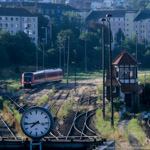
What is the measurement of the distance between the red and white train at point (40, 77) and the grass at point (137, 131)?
2221cm

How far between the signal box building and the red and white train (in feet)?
41.6

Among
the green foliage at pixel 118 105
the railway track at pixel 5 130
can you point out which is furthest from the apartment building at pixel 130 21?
the railway track at pixel 5 130

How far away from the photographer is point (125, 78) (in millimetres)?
36469

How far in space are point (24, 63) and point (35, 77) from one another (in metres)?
23.0

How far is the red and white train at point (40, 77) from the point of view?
47219 mm

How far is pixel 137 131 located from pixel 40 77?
94.2 feet

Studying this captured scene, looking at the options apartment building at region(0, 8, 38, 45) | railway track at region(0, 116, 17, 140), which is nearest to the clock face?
railway track at region(0, 116, 17, 140)

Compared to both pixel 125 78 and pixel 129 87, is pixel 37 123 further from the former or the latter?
pixel 125 78

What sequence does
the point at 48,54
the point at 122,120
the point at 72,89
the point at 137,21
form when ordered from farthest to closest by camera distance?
the point at 137,21
the point at 48,54
the point at 72,89
the point at 122,120

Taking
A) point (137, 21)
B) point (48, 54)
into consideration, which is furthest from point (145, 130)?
point (137, 21)

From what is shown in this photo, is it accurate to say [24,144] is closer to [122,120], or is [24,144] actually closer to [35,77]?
[122,120]

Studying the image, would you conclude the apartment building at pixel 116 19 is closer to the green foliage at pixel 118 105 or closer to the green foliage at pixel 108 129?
the green foliage at pixel 118 105

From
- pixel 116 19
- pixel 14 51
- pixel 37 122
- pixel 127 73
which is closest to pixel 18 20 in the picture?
pixel 14 51

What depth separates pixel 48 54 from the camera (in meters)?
79.1
